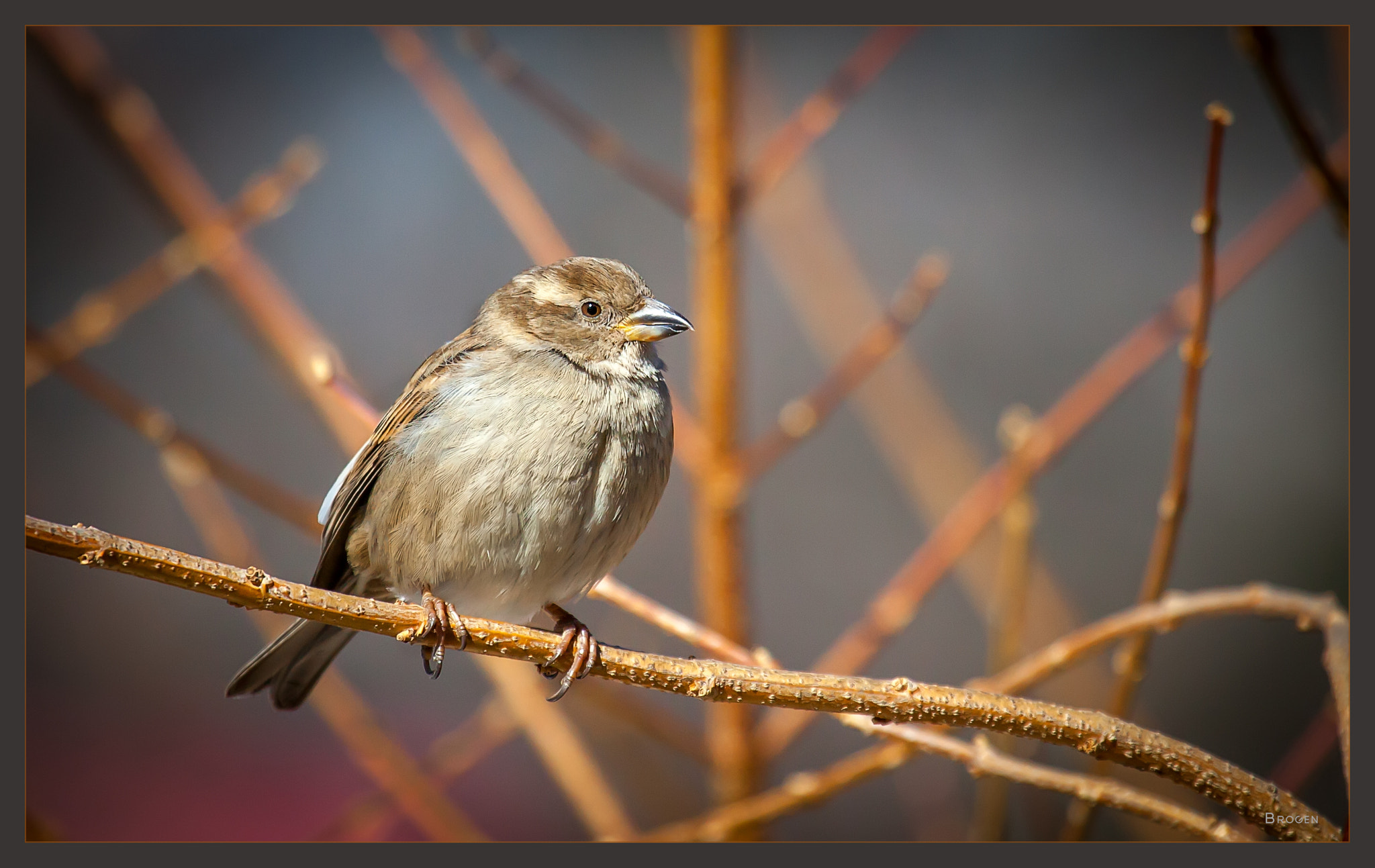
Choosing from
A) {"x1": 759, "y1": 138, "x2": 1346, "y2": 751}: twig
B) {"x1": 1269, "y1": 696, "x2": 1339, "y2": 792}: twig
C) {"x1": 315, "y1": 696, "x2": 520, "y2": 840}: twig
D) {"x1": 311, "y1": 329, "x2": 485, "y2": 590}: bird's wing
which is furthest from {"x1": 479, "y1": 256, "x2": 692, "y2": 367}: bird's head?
{"x1": 1269, "y1": 696, "x2": 1339, "y2": 792}: twig

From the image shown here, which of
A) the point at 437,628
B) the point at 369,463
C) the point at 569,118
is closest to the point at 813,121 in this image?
the point at 569,118

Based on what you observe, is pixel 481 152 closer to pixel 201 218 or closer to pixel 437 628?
pixel 201 218

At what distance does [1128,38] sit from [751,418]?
138cm

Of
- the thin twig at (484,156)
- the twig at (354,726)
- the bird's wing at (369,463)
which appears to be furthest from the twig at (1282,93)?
the twig at (354,726)

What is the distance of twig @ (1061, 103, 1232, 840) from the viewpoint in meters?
1.48

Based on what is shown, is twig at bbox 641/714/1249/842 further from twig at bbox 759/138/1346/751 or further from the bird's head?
the bird's head

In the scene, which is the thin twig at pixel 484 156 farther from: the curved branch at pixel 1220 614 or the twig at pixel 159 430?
the curved branch at pixel 1220 614

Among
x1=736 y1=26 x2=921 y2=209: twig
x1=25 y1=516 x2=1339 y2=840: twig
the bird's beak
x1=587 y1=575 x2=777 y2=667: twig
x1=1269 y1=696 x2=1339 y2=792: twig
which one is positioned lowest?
x1=1269 y1=696 x2=1339 y2=792: twig

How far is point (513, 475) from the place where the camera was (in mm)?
1650

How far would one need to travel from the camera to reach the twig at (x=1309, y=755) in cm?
219

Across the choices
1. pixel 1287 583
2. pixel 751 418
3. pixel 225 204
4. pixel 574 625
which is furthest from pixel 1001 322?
pixel 225 204

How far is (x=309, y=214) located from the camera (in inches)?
102

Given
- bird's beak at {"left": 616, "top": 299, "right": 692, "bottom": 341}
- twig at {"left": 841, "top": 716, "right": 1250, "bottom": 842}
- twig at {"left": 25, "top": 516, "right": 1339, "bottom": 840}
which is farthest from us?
bird's beak at {"left": 616, "top": 299, "right": 692, "bottom": 341}

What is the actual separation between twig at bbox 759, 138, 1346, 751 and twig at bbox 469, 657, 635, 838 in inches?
14.1
